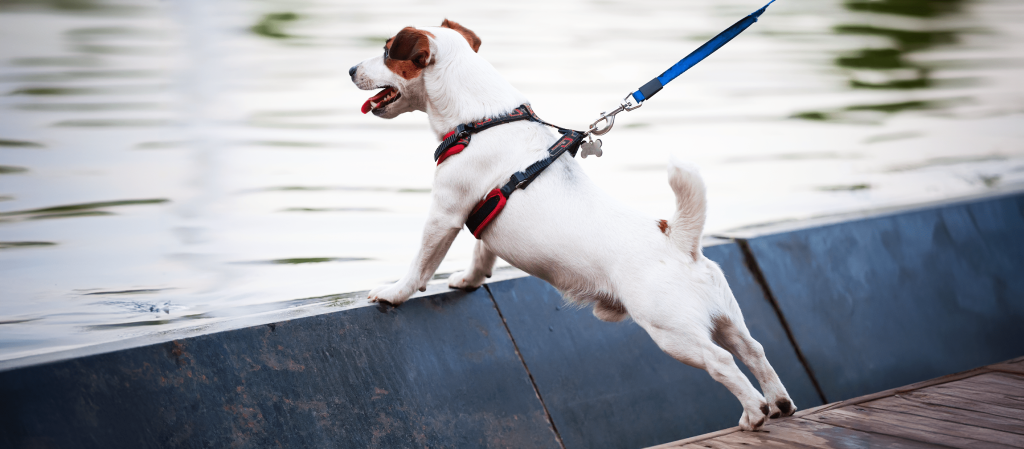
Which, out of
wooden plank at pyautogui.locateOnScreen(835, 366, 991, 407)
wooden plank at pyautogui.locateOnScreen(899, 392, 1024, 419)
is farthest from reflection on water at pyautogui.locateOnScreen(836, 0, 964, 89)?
wooden plank at pyautogui.locateOnScreen(899, 392, 1024, 419)

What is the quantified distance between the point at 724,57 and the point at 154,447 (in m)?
6.53

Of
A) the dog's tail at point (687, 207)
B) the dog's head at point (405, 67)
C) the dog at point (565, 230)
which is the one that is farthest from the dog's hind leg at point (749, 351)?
Result: the dog's head at point (405, 67)

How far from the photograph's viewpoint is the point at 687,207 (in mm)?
1922

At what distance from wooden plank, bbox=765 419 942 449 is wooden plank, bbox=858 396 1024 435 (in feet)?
0.93

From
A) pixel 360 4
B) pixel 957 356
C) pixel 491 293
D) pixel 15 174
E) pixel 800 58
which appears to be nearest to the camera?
pixel 491 293

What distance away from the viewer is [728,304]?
201 cm

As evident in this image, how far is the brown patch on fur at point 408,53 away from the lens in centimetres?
210

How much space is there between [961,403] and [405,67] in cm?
212

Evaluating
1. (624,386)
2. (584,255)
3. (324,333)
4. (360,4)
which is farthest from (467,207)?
(360,4)

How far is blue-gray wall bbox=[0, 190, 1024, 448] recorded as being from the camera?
1.81m

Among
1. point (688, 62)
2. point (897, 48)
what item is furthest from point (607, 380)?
point (897, 48)

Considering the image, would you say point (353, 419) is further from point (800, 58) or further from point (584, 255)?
point (800, 58)

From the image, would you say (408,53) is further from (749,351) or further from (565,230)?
(749,351)

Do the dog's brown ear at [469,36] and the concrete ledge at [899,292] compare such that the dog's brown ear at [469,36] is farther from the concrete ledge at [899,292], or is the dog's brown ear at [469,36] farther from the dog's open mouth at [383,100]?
the concrete ledge at [899,292]
